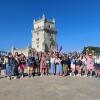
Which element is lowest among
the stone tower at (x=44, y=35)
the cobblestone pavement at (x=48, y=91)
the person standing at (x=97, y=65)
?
the cobblestone pavement at (x=48, y=91)

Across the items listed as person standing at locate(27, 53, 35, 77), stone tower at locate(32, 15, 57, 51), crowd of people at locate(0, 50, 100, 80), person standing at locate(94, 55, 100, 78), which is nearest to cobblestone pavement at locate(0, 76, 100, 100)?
person standing at locate(27, 53, 35, 77)

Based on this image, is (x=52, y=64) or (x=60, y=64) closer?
(x=60, y=64)

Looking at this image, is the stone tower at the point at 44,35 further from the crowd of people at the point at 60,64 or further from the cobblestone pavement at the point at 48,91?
the cobblestone pavement at the point at 48,91

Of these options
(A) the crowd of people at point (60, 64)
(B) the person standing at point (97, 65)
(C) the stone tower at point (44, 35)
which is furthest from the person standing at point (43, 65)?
(C) the stone tower at point (44, 35)

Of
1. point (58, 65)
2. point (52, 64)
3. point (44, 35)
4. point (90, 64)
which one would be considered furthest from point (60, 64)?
point (44, 35)

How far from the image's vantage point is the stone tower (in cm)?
11338

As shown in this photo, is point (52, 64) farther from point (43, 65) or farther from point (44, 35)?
point (44, 35)

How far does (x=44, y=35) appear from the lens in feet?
372

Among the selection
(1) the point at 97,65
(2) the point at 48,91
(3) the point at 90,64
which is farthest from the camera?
(3) the point at 90,64

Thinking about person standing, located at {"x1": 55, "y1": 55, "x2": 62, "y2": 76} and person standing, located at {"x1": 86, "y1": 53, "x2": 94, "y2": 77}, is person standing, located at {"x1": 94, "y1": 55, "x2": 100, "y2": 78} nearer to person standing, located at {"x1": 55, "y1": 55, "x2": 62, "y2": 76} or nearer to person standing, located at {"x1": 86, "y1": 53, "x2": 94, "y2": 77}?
person standing, located at {"x1": 86, "y1": 53, "x2": 94, "y2": 77}

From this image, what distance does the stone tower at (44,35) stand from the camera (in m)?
113

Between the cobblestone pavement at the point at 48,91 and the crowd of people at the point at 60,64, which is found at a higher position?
the crowd of people at the point at 60,64

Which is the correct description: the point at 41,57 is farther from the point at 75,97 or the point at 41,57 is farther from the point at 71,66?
the point at 75,97

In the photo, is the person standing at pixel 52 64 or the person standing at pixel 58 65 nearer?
the person standing at pixel 58 65
